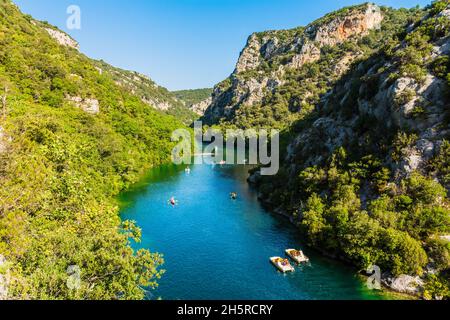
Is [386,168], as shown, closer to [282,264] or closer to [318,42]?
[282,264]

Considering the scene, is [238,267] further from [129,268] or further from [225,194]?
[225,194]

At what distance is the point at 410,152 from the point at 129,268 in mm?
39620

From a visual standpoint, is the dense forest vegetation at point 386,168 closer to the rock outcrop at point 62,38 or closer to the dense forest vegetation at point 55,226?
the dense forest vegetation at point 55,226

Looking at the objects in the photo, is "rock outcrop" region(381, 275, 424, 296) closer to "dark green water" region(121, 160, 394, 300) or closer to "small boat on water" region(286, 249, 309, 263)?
"dark green water" region(121, 160, 394, 300)

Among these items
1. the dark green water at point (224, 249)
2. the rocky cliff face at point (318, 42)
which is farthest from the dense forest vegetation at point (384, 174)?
the rocky cliff face at point (318, 42)

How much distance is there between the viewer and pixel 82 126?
73.6 m

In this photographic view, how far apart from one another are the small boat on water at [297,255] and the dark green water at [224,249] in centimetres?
108

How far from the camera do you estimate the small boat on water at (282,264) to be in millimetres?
38347

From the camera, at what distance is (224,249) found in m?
44.9

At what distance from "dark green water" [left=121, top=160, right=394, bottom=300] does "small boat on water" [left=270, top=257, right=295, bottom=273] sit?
2.33ft

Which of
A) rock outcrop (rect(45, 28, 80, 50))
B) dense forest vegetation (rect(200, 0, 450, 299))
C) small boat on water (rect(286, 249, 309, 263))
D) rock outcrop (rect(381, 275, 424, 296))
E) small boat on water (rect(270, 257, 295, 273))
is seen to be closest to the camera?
rock outcrop (rect(381, 275, 424, 296))

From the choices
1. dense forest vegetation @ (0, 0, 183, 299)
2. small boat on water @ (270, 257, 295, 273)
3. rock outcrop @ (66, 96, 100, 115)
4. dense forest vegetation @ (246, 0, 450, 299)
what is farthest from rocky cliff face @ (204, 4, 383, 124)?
dense forest vegetation @ (0, 0, 183, 299)

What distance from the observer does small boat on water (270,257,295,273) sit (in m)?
38.3
